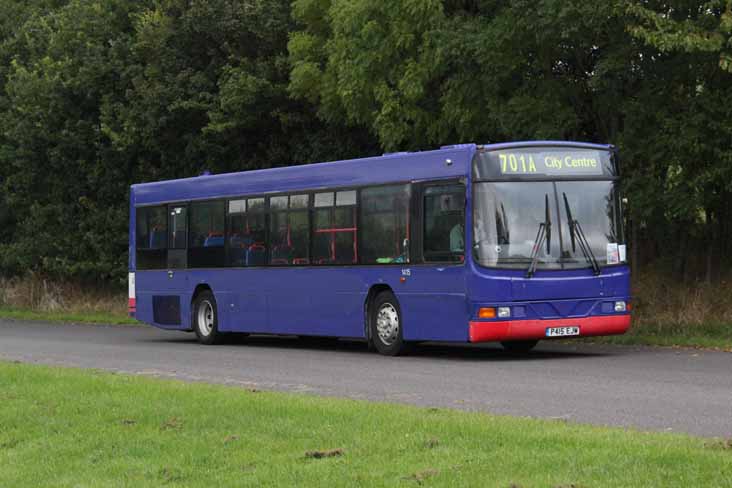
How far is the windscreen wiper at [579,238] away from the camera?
66.4 ft

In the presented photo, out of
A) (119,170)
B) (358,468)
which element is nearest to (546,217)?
(358,468)

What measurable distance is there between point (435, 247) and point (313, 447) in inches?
415

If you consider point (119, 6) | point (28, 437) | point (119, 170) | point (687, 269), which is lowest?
point (28, 437)

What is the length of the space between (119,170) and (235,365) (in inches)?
904

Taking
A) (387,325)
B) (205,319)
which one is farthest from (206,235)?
(387,325)

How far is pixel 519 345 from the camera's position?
22.4 metres

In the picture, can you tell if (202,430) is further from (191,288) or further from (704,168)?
(191,288)

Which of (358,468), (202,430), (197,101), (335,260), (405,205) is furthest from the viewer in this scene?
(197,101)

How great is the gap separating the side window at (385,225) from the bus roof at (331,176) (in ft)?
0.67

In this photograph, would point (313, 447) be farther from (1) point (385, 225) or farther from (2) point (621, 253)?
(1) point (385, 225)

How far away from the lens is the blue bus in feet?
65.4

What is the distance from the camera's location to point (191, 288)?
27219 mm

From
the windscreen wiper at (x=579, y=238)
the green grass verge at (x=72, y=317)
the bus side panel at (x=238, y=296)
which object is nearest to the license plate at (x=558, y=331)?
the windscreen wiper at (x=579, y=238)

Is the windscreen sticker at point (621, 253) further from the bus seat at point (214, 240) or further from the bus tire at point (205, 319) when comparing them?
the bus tire at point (205, 319)
